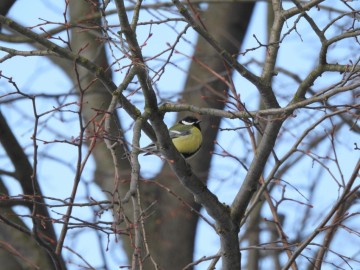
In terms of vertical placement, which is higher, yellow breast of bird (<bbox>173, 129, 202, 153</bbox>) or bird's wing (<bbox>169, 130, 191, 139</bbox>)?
bird's wing (<bbox>169, 130, 191, 139</bbox>)

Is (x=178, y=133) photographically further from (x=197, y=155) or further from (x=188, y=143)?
(x=197, y=155)

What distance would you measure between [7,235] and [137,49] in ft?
8.64

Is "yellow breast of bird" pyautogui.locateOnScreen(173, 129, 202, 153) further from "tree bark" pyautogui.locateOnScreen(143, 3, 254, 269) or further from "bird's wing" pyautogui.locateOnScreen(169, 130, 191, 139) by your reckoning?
"tree bark" pyautogui.locateOnScreen(143, 3, 254, 269)

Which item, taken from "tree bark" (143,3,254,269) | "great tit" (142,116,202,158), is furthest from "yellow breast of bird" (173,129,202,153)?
"tree bark" (143,3,254,269)

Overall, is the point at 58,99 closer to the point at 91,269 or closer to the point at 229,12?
the point at 229,12

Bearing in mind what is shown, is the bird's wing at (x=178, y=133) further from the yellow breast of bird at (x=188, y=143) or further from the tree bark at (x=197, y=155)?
the tree bark at (x=197, y=155)

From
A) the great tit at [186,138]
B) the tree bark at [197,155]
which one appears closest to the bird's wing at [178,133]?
the great tit at [186,138]

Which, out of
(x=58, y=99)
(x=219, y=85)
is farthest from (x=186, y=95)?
(x=58, y=99)

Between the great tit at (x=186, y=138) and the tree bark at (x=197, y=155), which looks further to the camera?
the tree bark at (x=197, y=155)

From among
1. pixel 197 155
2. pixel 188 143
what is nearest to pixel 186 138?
pixel 188 143

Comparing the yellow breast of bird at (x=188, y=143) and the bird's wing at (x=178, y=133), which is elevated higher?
the bird's wing at (x=178, y=133)

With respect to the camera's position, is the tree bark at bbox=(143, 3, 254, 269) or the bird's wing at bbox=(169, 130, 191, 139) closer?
the bird's wing at bbox=(169, 130, 191, 139)

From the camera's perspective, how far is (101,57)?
7.16 m

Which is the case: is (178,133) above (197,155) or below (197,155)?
below
